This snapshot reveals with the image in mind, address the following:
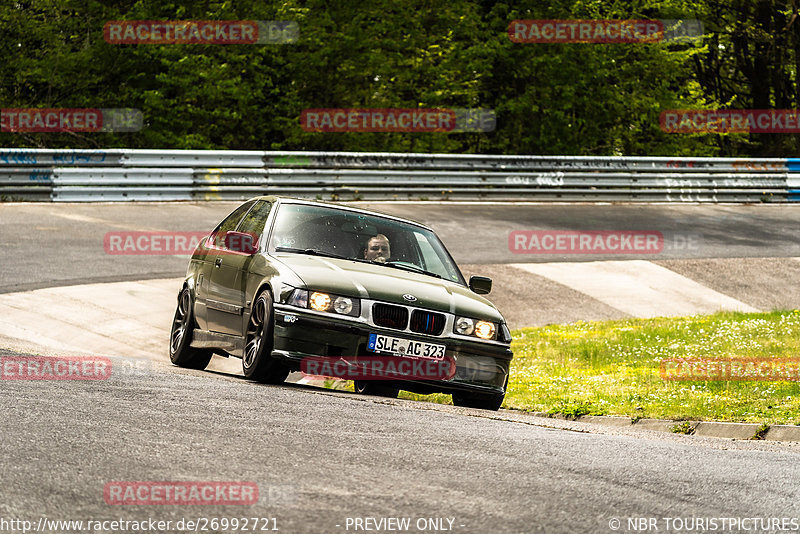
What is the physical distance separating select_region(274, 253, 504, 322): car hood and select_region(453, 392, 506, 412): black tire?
2.10ft

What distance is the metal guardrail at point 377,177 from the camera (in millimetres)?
21188

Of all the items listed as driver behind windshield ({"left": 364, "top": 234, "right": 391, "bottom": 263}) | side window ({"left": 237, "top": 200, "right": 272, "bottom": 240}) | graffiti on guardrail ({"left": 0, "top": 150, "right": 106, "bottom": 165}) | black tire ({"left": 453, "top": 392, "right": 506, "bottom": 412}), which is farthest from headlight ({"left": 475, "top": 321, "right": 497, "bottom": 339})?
graffiti on guardrail ({"left": 0, "top": 150, "right": 106, "bottom": 165})

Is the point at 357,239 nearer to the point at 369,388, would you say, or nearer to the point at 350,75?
the point at 369,388

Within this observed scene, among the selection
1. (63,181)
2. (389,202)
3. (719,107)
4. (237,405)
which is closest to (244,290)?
(237,405)

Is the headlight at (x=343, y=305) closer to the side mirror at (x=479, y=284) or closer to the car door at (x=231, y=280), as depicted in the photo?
the car door at (x=231, y=280)

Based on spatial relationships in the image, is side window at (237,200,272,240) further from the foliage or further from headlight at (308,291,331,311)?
the foliage

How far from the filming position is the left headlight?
27.2 ft

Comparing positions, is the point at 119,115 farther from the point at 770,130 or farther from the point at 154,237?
the point at 770,130

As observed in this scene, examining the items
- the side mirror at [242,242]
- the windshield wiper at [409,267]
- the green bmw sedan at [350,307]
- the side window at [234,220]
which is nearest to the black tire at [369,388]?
the green bmw sedan at [350,307]

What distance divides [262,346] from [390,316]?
39.4 inches

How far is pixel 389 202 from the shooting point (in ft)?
80.2

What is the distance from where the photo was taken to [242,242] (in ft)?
31.5

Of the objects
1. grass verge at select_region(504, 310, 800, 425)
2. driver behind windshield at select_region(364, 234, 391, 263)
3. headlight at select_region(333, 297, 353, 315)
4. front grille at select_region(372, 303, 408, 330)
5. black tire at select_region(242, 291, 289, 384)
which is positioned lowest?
grass verge at select_region(504, 310, 800, 425)

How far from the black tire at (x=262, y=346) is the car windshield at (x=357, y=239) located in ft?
2.52
